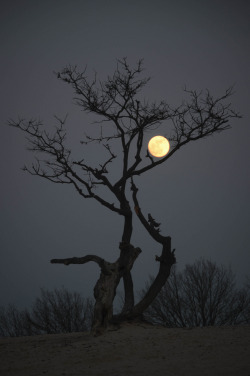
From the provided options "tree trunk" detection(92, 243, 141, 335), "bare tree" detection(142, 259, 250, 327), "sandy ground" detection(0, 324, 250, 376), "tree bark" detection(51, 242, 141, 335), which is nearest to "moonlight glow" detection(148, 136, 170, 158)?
"tree bark" detection(51, 242, 141, 335)

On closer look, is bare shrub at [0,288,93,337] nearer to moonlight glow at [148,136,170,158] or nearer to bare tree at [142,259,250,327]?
bare tree at [142,259,250,327]

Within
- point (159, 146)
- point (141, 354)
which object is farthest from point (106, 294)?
point (159, 146)

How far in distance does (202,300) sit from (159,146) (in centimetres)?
1260

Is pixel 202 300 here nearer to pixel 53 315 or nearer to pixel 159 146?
pixel 159 146

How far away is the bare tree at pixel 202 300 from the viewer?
19844 millimetres

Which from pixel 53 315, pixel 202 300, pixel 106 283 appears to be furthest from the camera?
pixel 53 315

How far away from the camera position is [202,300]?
786 inches

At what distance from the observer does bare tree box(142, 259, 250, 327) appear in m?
19.8

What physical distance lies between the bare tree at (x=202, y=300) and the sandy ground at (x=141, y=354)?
1209cm

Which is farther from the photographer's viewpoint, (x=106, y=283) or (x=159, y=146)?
(x=159, y=146)

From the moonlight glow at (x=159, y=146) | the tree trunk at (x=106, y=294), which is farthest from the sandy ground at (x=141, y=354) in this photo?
the moonlight glow at (x=159, y=146)

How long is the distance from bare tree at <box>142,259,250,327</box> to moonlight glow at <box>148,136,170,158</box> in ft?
38.9

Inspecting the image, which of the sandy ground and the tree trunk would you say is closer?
the sandy ground

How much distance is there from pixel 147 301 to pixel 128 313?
776 millimetres
